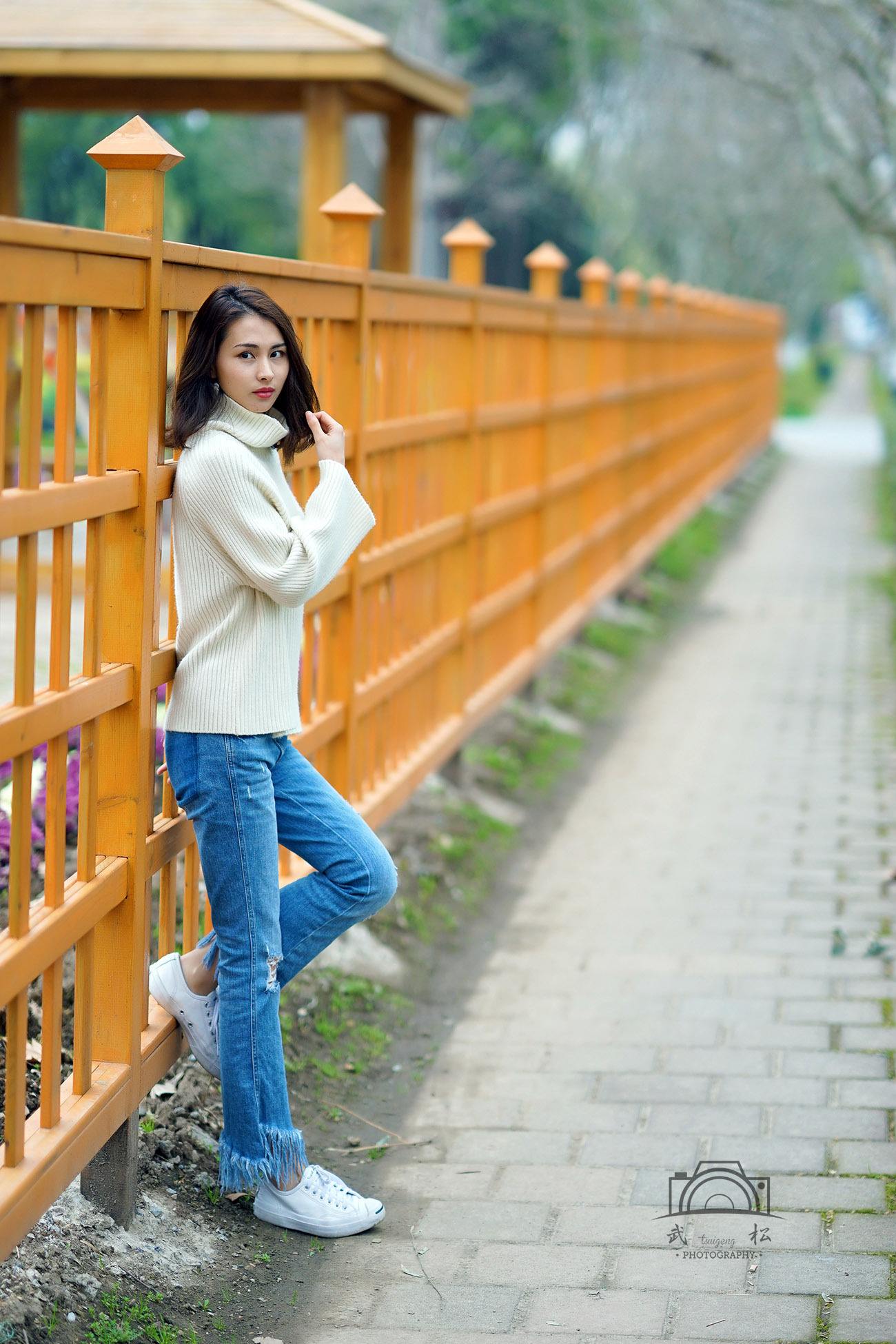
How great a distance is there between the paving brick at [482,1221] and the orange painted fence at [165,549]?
665mm

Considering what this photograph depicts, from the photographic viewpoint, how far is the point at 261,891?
292 centimetres

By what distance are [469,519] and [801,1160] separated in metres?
2.97

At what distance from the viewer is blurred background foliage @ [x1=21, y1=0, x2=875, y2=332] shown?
78.8 ft

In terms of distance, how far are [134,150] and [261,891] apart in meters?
1.33

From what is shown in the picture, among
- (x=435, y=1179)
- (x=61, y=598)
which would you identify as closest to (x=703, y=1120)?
(x=435, y=1179)

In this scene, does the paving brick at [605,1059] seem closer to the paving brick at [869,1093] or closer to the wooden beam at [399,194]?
the paving brick at [869,1093]

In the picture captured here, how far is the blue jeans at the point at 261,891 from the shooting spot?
2.86 meters

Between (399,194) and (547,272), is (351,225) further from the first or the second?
(399,194)

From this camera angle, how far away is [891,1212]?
10.3 feet

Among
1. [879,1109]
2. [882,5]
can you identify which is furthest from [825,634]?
[879,1109]

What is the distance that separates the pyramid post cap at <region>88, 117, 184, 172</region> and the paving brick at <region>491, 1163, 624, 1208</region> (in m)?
2.18

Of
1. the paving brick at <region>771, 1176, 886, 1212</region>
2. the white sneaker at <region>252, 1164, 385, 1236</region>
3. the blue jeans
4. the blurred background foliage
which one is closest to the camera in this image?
the blue jeans

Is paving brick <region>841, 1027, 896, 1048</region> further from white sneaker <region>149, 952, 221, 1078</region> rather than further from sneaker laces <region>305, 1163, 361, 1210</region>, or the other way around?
white sneaker <region>149, 952, 221, 1078</region>

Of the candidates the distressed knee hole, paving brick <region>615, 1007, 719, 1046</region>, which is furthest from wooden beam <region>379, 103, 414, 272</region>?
the distressed knee hole
